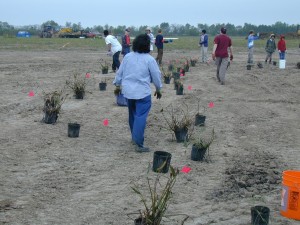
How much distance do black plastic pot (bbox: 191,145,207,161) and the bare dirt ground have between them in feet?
0.33

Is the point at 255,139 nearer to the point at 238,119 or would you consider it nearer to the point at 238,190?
the point at 238,119

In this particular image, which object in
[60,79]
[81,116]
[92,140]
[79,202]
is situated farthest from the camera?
[60,79]

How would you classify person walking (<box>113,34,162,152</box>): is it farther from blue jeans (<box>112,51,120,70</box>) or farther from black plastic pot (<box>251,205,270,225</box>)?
blue jeans (<box>112,51,120,70</box>)

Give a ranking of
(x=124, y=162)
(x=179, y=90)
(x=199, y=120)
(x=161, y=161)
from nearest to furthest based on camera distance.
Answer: (x=161, y=161) → (x=124, y=162) → (x=199, y=120) → (x=179, y=90)

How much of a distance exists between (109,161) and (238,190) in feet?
6.60

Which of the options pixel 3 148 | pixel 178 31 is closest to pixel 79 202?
pixel 3 148

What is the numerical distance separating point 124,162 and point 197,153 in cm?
106

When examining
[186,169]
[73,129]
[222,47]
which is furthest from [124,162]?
[222,47]

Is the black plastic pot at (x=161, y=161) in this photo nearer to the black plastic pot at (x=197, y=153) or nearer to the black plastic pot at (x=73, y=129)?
the black plastic pot at (x=197, y=153)

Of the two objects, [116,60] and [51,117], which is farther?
[116,60]

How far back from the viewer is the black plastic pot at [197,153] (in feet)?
24.2

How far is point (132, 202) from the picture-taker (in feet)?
18.6

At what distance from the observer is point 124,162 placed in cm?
732

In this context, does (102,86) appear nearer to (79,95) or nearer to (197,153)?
(79,95)
